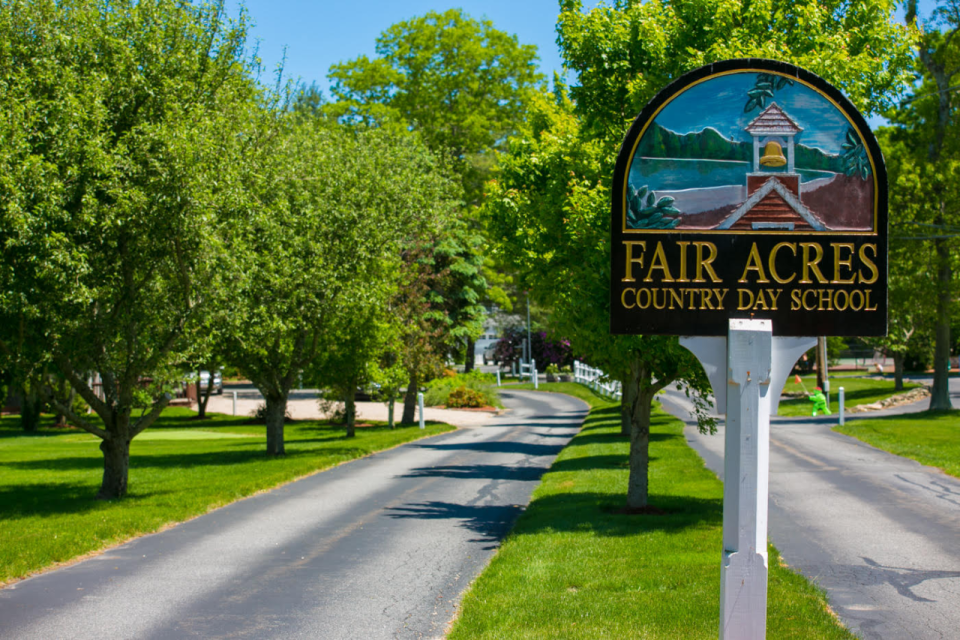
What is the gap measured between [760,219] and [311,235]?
17506 mm

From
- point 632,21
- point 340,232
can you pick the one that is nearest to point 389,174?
point 340,232

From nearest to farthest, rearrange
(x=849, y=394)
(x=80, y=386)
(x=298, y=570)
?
1. (x=298, y=570)
2. (x=80, y=386)
3. (x=849, y=394)

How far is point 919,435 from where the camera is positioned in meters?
25.4

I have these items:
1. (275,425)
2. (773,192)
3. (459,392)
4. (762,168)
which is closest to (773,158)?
(762,168)

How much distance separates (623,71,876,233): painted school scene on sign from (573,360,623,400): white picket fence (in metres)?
36.8

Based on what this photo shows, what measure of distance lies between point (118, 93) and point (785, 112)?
1245 centimetres

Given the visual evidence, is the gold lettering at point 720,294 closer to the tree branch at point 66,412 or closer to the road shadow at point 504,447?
the tree branch at point 66,412

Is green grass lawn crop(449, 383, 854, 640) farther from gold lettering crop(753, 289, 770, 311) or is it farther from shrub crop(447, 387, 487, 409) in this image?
shrub crop(447, 387, 487, 409)

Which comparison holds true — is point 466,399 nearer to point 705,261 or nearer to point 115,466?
point 115,466

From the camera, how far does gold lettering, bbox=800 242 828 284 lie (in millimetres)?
5457

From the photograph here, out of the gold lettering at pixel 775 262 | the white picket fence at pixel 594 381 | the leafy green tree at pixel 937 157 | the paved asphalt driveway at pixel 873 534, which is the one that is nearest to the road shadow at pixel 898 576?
the paved asphalt driveway at pixel 873 534

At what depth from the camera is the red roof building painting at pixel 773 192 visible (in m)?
5.46

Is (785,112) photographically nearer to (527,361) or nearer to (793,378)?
(793,378)

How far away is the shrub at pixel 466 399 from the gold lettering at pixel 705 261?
39114 mm
